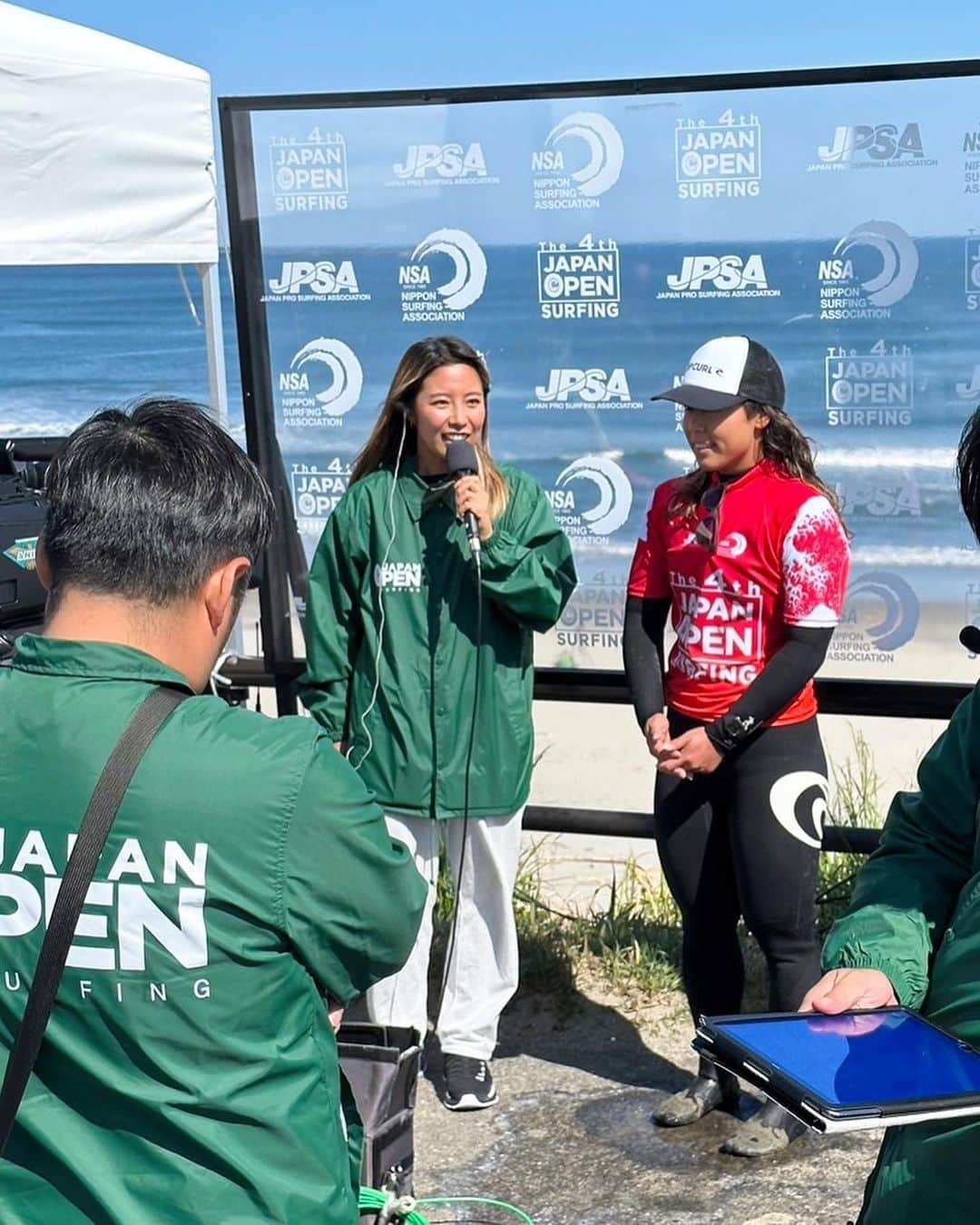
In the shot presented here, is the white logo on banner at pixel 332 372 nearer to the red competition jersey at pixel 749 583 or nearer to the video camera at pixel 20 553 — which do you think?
the video camera at pixel 20 553

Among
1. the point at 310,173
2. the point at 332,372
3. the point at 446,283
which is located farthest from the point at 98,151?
the point at 446,283

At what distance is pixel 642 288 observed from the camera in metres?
4.99

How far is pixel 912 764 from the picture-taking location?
25.4 feet

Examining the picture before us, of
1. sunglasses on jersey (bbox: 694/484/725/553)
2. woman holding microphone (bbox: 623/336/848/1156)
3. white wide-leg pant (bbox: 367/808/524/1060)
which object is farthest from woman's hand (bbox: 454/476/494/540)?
white wide-leg pant (bbox: 367/808/524/1060)

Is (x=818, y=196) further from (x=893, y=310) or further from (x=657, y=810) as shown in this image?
(x=657, y=810)

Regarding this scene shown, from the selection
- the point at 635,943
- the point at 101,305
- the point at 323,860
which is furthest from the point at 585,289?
the point at 101,305

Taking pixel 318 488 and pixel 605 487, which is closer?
pixel 605 487

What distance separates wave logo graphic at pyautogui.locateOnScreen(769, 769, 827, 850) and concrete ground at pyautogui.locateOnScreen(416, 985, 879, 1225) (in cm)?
82

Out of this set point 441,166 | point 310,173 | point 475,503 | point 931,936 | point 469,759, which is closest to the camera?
point 931,936

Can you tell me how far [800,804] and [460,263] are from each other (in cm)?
203

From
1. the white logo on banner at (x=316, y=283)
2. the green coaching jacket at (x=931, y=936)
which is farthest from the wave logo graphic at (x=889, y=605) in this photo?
the green coaching jacket at (x=931, y=936)

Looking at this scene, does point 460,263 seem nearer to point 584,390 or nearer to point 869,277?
point 584,390

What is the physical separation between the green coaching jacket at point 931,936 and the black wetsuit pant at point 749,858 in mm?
1933

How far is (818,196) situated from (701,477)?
107 cm
